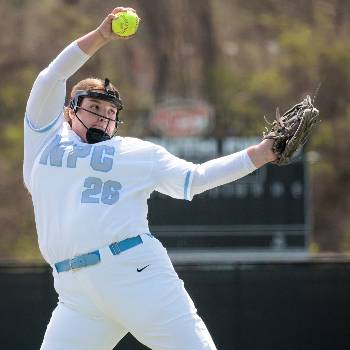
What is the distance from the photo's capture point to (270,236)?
11.4 m

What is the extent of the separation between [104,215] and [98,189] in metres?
0.12

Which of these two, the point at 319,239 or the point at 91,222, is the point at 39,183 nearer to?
the point at 91,222

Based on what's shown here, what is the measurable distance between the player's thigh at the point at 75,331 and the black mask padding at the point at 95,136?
711mm

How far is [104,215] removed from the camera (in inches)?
168

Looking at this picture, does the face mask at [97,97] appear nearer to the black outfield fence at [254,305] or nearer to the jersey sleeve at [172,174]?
the jersey sleeve at [172,174]

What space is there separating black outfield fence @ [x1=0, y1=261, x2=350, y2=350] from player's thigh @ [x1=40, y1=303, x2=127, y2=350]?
277 centimetres

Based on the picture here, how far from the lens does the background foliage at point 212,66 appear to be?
19.1m

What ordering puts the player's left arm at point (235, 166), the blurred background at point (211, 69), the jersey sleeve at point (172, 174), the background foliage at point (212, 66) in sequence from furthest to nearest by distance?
the background foliage at point (212, 66)
the blurred background at point (211, 69)
the jersey sleeve at point (172, 174)
the player's left arm at point (235, 166)

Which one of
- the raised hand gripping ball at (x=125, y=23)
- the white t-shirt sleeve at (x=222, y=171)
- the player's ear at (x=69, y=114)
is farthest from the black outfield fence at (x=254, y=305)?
the raised hand gripping ball at (x=125, y=23)

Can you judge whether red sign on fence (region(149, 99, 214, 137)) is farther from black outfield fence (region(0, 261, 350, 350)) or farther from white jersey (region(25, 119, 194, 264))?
white jersey (region(25, 119, 194, 264))

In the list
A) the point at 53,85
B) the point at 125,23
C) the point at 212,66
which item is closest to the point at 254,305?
the point at 53,85

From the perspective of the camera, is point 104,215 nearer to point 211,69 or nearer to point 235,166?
point 235,166

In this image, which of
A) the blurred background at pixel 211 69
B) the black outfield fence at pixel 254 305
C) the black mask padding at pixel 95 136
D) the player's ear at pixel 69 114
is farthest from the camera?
the blurred background at pixel 211 69

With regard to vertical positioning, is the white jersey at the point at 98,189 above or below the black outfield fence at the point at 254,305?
above
